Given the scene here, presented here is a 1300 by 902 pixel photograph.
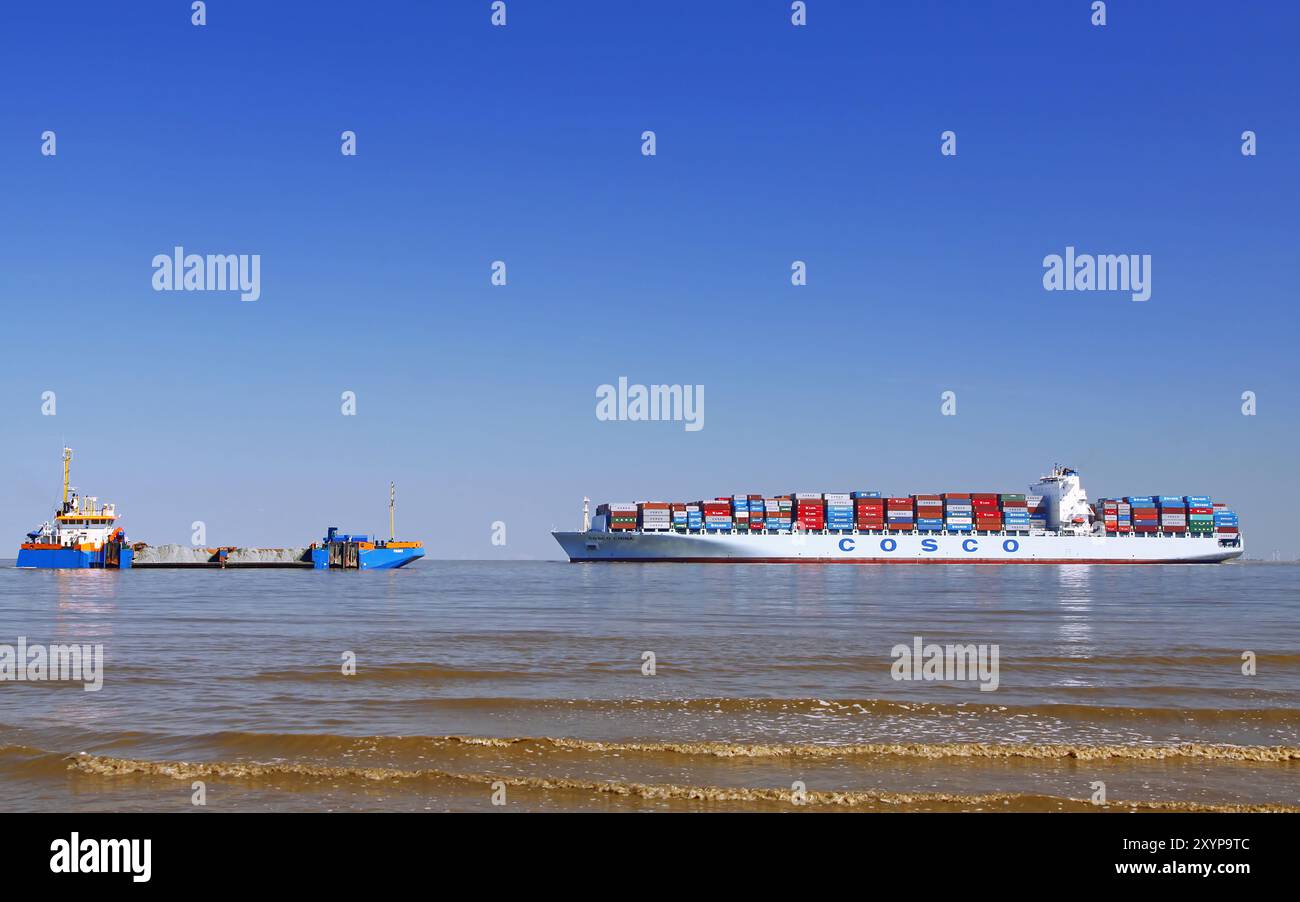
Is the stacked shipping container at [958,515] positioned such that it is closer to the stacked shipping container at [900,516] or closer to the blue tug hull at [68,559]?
the stacked shipping container at [900,516]

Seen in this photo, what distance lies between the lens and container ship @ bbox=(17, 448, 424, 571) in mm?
86312

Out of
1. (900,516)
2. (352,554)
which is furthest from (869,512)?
(352,554)

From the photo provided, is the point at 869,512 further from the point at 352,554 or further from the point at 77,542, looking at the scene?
the point at 77,542

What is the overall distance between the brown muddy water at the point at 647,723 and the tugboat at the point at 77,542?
6945cm

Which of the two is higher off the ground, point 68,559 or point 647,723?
point 647,723

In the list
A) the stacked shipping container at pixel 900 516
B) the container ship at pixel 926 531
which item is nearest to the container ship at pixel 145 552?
the container ship at pixel 926 531

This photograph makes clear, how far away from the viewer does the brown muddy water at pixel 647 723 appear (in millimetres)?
9055

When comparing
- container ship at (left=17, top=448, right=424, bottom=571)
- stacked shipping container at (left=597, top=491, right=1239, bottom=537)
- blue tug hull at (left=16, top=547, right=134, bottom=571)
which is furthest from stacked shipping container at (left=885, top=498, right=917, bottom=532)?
blue tug hull at (left=16, top=547, right=134, bottom=571)

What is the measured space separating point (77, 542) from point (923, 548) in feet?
288

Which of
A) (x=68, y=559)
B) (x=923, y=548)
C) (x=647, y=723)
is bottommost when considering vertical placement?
(x=923, y=548)

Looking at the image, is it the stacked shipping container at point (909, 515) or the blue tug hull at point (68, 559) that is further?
the stacked shipping container at point (909, 515)

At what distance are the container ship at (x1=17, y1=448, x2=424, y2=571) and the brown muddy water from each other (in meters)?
69.2

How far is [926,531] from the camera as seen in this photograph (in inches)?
4031
